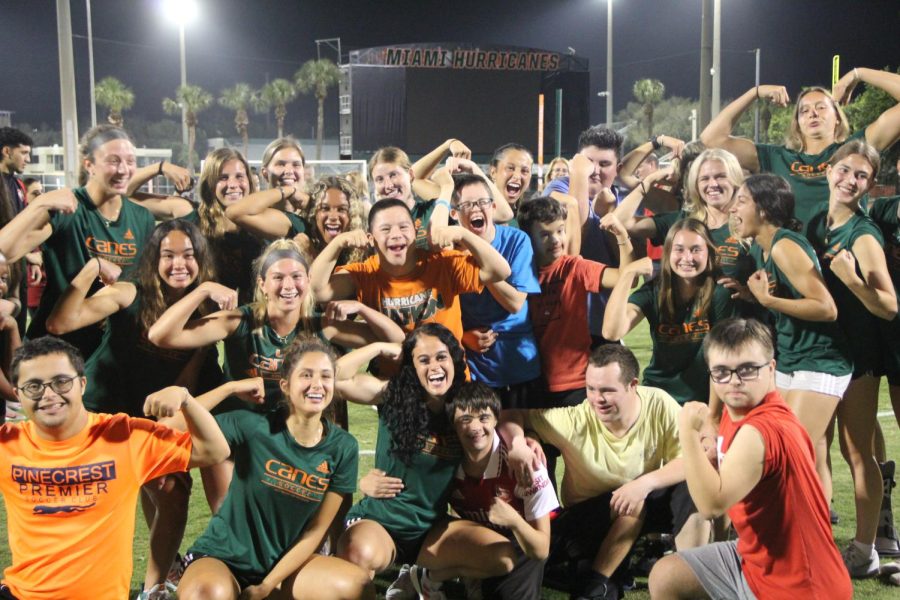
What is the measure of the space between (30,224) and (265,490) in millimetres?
1847

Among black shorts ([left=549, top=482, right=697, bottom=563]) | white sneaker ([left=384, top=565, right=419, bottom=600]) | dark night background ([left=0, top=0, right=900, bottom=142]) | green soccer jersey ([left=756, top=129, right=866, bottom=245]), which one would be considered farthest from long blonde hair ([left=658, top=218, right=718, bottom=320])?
dark night background ([left=0, top=0, right=900, bottom=142])

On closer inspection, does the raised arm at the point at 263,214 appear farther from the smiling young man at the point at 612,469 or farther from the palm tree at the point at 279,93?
the palm tree at the point at 279,93

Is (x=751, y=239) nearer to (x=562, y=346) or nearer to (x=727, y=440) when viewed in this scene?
(x=562, y=346)

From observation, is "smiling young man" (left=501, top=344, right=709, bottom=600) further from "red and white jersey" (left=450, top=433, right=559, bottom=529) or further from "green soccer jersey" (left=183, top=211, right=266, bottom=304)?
"green soccer jersey" (left=183, top=211, right=266, bottom=304)

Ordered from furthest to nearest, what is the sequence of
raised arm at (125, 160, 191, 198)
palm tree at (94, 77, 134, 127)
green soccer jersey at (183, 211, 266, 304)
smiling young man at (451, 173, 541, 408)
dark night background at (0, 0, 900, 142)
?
dark night background at (0, 0, 900, 142), palm tree at (94, 77, 134, 127), raised arm at (125, 160, 191, 198), green soccer jersey at (183, 211, 266, 304), smiling young man at (451, 173, 541, 408)

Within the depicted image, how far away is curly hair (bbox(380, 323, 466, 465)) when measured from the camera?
439cm

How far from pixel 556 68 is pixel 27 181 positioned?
177 ft

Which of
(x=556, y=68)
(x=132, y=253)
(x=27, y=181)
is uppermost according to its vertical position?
(x=556, y=68)

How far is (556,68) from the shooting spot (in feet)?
204

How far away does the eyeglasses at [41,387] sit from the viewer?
3.53 metres

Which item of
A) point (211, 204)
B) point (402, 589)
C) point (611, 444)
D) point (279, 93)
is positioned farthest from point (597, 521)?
point (279, 93)

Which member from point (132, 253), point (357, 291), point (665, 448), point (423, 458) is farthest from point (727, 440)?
point (132, 253)

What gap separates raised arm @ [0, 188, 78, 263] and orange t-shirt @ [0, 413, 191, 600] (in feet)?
4.03

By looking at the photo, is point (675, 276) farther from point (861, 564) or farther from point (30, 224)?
point (30, 224)
